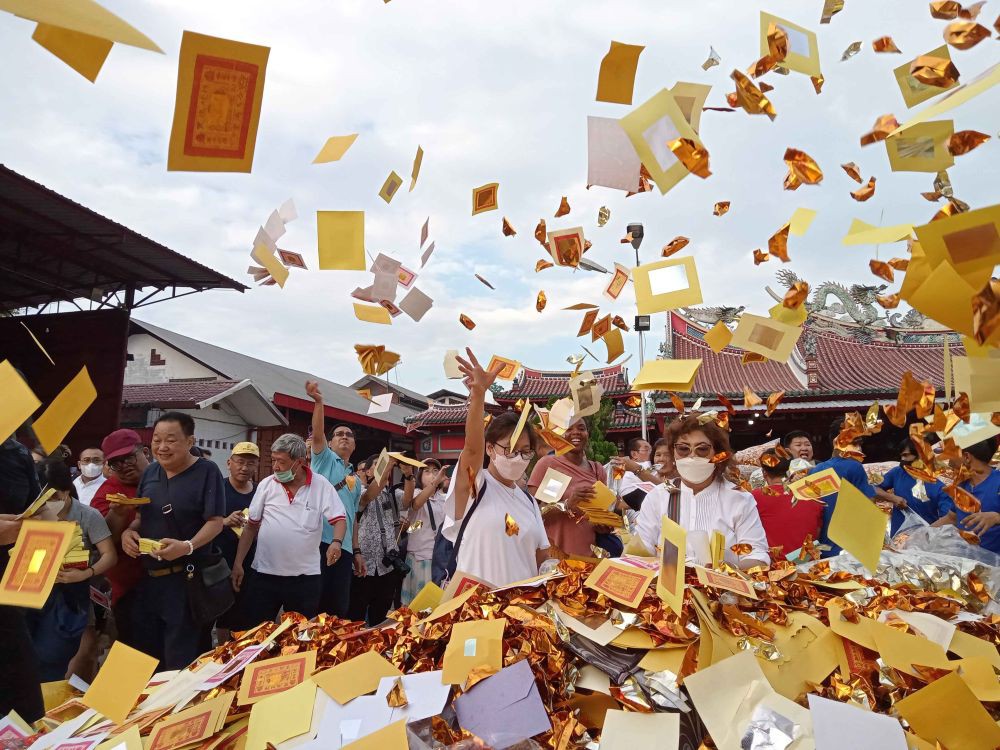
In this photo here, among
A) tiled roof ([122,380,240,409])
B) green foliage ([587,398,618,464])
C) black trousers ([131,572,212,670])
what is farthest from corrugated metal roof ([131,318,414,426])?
black trousers ([131,572,212,670])

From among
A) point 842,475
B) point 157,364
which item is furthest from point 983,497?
point 157,364

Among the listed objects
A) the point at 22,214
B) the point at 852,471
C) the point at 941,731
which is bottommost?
the point at 941,731

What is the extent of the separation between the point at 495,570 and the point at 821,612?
0.97 metres

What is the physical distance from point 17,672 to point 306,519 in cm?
144

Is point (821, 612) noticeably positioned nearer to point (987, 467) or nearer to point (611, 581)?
point (611, 581)

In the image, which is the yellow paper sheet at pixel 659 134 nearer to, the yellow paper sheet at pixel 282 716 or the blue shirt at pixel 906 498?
the yellow paper sheet at pixel 282 716

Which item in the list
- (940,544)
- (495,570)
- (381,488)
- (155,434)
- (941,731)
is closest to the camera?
(941,731)

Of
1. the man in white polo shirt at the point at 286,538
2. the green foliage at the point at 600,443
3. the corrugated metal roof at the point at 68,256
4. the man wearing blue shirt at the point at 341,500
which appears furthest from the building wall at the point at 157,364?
the man in white polo shirt at the point at 286,538

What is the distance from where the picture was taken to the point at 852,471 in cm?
304

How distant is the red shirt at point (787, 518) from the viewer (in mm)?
2904

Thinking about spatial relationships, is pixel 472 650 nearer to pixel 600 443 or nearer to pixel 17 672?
pixel 17 672

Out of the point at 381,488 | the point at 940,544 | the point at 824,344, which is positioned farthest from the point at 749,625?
the point at 824,344

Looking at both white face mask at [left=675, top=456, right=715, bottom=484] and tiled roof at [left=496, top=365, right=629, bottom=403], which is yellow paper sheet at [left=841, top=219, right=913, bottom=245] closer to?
white face mask at [left=675, top=456, right=715, bottom=484]

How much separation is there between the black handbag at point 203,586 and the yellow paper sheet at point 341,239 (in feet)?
4.59
